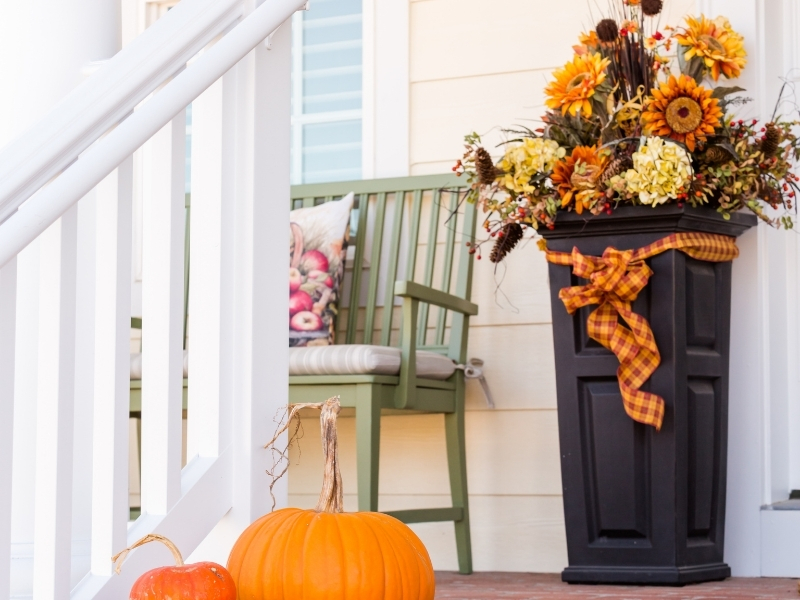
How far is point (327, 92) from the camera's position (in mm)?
3041

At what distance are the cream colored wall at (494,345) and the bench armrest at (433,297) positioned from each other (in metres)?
0.20

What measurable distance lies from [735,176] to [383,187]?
40.0 inches

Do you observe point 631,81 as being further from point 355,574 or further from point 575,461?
point 355,574

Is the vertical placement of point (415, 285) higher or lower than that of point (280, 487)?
higher

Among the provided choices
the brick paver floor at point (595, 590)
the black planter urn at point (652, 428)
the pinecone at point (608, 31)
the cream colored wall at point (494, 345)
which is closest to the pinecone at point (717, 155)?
the black planter urn at point (652, 428)

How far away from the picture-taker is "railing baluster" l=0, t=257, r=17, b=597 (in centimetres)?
97

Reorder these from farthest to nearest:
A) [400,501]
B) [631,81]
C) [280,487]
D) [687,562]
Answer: [400,501], [631,81], [687,562], [280,487]

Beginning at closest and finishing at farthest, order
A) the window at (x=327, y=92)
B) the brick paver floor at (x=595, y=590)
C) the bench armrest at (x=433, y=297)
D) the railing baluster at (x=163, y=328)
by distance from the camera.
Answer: the railing baluster at (x=163, y=328) < the brick paver floor at (x=595, y=590) < the bench armrest at (x=433, y=297) < the window at (x=327, y=92)

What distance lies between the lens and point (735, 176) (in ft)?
7.03

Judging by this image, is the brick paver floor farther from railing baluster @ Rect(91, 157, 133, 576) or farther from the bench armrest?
railing baluster @ Rect(91, 157, 133, 576)

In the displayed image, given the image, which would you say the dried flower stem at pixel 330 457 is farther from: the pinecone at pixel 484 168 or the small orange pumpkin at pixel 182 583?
the pinecone at pixel 484 168

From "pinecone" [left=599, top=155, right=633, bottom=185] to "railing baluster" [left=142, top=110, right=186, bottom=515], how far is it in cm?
112

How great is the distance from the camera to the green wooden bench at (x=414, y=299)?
7.81 ft

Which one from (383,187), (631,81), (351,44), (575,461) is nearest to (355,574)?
(575,461)
